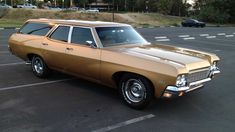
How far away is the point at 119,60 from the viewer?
6320mm

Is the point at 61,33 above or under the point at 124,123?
above

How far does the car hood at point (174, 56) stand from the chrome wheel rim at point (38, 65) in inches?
103

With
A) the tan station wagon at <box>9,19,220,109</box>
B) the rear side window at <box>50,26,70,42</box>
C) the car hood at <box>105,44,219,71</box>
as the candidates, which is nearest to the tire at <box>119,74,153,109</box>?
the tan station wagon at <box>9,19,220,109</box>

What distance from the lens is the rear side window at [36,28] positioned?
27.7 ft

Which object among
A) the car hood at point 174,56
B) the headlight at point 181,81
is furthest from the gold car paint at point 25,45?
the headlight at point 181,81

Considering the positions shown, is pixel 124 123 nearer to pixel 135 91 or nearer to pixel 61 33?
pixel 135 91

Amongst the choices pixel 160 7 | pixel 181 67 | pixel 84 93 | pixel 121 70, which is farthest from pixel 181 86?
pixel 160 7

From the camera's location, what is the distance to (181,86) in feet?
18.8

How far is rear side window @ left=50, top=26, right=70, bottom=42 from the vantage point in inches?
304

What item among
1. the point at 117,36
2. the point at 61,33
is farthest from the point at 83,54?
the point at 61,33

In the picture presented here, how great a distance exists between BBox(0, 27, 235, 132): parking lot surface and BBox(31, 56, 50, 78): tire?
0.67 ft

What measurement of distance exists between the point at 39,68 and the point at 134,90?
3.32 metres

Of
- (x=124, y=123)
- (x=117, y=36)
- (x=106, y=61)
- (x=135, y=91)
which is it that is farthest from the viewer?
(x=117, y=36)

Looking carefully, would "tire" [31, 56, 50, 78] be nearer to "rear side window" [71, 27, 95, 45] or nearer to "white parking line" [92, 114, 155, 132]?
"rear side window" [71, 27, 95, 45]
